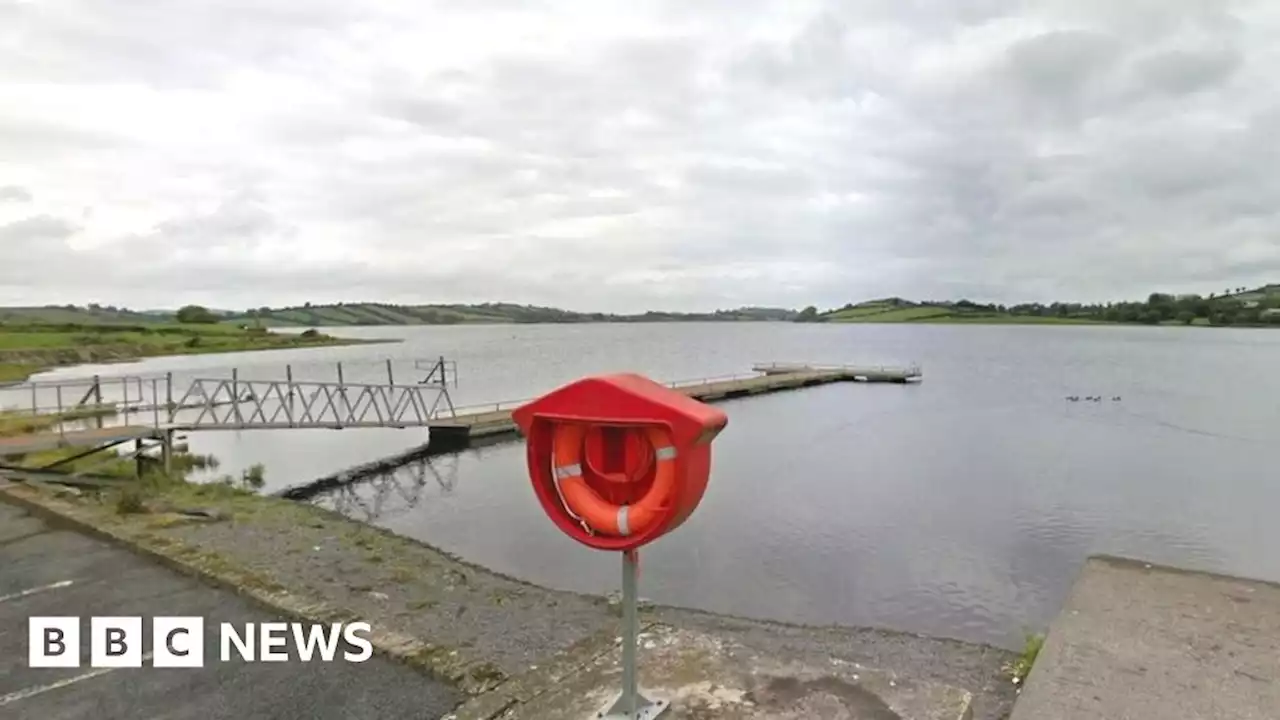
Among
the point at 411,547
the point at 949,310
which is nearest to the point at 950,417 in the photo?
the point at 411,547

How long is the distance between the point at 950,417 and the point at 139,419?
26.6m

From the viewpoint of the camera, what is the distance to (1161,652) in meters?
4.27

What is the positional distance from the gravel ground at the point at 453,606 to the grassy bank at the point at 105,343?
148 feet

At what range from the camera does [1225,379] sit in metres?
43.9

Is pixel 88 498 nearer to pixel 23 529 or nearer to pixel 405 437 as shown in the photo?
pixel 23 529

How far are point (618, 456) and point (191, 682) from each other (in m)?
2.91

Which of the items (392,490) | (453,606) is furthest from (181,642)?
(392,490)

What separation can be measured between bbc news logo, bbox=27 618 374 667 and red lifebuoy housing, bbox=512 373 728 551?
230 cm

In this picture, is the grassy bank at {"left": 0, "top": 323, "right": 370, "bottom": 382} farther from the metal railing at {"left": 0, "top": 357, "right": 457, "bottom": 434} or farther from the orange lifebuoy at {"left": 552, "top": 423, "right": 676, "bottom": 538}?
the orange lifebuoy at {"left": 552, "top": 423, "right": 676, "bottom": 538}

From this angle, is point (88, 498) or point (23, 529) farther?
point (88, 498)

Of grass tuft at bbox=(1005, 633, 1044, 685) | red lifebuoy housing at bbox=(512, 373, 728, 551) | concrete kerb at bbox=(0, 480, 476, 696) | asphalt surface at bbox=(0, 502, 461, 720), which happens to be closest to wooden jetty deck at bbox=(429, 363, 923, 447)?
concrete kerb at bbox=(0, 480, 476, 696)

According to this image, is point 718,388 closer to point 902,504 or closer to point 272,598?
point 902,504

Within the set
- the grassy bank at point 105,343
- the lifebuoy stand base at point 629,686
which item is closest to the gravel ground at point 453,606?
the lifebuoy stand base at point 629,686

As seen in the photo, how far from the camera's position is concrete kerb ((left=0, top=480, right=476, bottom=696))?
4.46m
